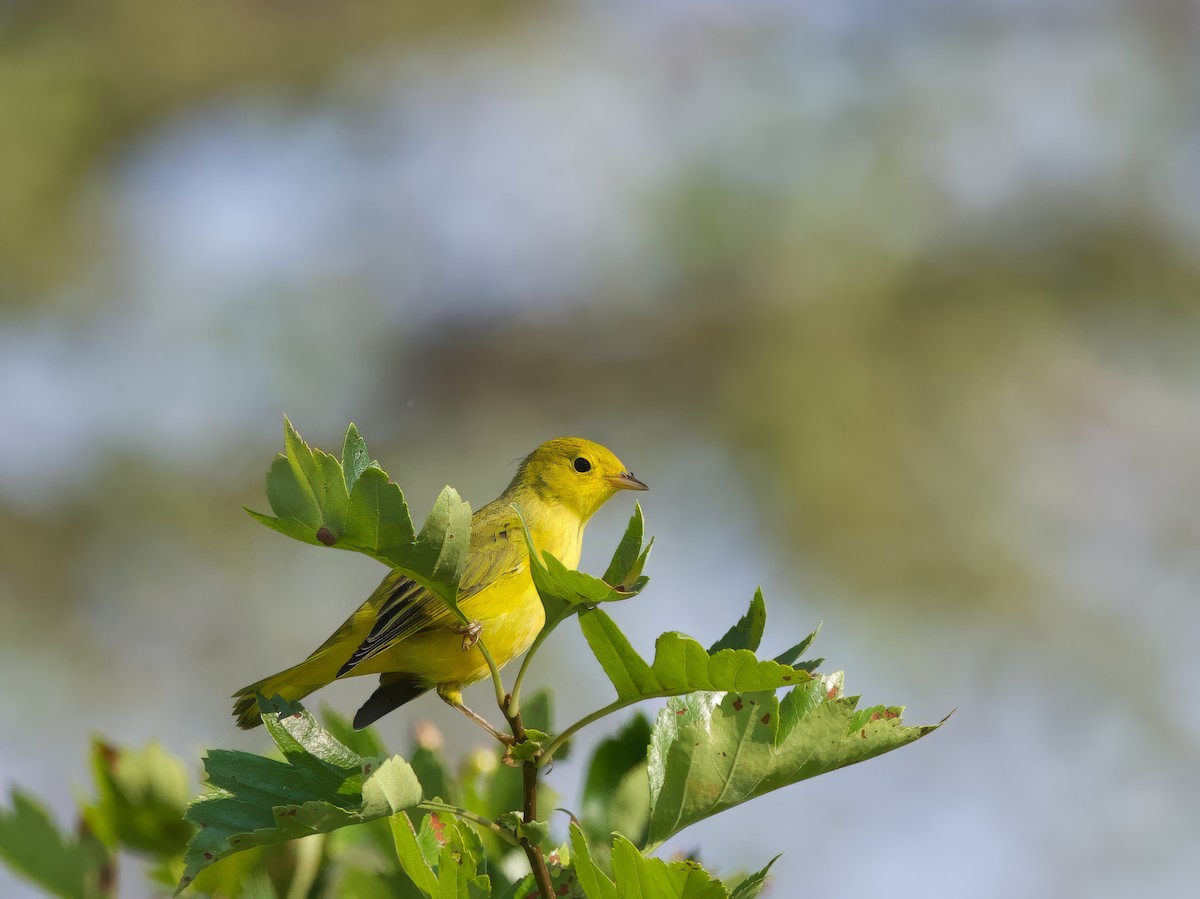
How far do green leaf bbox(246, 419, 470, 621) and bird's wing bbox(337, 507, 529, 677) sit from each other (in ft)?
2.96

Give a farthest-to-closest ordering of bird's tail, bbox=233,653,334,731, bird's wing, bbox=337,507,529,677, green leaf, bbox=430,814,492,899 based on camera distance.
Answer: bird's tail, bbox=233,653,334,731 < bird's wing, bbox=337,507,529,677 < green leaf, bbox=430,814,492,899

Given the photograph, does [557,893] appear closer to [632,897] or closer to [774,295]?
[632,897]

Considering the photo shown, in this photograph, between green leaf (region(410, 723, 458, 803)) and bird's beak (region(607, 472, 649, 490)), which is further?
bird's beak (region(607, 472, 649, 490))

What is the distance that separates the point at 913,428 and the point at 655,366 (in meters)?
2.68

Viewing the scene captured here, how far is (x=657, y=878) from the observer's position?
1143mm

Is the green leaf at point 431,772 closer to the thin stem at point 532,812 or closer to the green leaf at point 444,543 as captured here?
the thin stem at point 532,812

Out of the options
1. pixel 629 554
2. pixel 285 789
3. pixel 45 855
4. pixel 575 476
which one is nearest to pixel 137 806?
pixel 45 855

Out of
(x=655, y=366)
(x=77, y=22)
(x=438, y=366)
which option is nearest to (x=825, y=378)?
(x=655, y=366)

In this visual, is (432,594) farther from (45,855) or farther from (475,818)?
(475,818)

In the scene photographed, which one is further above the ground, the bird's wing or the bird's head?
the bird's head

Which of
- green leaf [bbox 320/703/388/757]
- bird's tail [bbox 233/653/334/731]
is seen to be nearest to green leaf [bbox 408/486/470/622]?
green leaf [bbox 320/703/388/757]

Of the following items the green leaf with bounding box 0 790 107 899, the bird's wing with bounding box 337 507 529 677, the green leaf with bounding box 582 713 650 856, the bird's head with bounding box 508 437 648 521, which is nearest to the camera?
the green leaf with bounding box 582 713 650 856

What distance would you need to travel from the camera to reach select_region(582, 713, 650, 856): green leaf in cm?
163

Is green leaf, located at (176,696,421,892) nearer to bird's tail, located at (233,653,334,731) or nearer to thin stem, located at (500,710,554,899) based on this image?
thin stem, located at (500,710,554,899)
